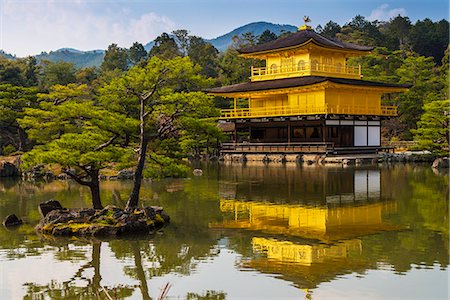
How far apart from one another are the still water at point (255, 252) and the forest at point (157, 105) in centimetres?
203

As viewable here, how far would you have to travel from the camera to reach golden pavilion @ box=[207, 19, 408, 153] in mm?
36625

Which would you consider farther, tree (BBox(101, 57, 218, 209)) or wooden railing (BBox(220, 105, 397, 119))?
wooden railing (BBox(220, 105, 397, 119))

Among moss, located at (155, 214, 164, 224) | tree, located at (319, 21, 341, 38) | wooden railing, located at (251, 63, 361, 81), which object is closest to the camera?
moss, located at (155, 214, 164, 224)

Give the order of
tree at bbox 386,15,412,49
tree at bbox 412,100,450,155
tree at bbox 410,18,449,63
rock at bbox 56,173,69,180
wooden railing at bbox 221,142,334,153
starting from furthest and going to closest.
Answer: tree at bbox 386,15,412,49 → tree at bbox 410,18,449,63 → wooden railing at bbox 221,142,334,153 → tree at bbox 412,100,450,155 → rock at bbox 56,173,69,180

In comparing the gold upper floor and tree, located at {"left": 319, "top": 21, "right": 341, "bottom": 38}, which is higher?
tree, located at {"left": 319, "top": 21, "right": 341, "bottom": 38}

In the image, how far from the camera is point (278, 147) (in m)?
37.6

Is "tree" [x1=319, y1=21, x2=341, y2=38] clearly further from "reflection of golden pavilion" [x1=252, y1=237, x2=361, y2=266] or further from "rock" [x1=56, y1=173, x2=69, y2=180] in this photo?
"reflection of golden pavilion" [x1=252, y1=237, x2=361, y2=266]

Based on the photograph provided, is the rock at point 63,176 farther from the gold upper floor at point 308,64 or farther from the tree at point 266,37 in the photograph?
the tree at point 266,37

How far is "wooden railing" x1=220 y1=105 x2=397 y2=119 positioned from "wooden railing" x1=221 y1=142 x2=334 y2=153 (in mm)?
1895

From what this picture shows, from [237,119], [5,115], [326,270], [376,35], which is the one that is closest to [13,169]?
[5,115]

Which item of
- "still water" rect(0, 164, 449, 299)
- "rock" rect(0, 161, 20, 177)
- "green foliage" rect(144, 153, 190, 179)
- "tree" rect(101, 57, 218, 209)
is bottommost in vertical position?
"still water" rect(0, 164, 449, 299)

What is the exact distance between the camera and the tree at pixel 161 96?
46.1 ft

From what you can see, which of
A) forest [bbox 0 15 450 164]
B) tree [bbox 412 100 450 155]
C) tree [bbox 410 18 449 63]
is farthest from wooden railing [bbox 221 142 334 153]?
tree [bbox 410 18 449 63]

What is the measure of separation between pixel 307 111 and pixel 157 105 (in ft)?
73.6
